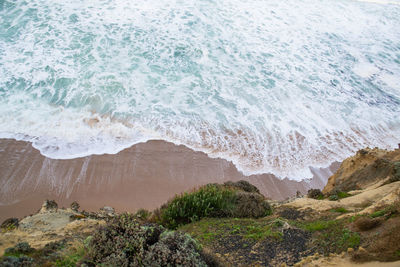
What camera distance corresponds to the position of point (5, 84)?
484 inches

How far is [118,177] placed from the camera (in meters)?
9.02

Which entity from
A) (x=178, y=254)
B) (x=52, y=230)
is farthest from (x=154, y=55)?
(x=178, y=254)

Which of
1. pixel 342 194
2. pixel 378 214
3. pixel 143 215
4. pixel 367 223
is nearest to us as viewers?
pixel 367 223

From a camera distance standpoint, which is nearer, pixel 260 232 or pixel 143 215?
pixel 260 232

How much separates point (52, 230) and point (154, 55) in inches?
438

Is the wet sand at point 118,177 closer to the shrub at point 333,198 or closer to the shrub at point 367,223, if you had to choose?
the shrub at point 333,198

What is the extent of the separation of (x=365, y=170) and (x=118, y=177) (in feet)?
22.6

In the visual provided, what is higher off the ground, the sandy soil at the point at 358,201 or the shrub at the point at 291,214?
the sandy soil at the point at 358,201

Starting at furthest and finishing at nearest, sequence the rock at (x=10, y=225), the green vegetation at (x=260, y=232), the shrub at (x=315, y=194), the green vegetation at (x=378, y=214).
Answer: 1. the shrub at (x=315, y=194)
2. the rock at (x=10, y=225)
3. the green vegetation at (x=260, y=232)
4. the green vegetation at (x=378, y=214)

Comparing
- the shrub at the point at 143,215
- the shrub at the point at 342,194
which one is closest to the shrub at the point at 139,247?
the shrub at the point at 143,215

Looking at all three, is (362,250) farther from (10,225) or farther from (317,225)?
(10,225)

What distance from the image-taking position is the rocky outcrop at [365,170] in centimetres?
745

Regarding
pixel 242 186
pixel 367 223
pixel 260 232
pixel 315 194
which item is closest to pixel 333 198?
pixel 315 194

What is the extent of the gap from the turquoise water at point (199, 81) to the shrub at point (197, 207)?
313 centimetres
